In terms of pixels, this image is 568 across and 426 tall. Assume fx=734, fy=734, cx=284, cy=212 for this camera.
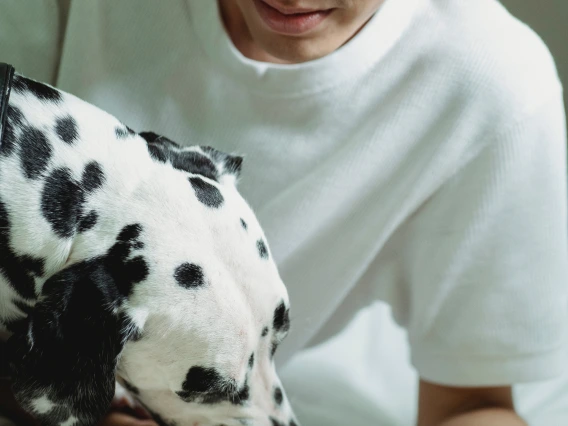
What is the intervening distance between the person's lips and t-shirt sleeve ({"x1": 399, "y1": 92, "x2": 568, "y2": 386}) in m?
0.36

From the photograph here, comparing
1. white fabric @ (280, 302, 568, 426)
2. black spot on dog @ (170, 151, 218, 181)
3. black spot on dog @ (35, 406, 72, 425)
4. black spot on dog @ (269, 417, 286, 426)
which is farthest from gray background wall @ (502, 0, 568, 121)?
black spot on dog @ (35, 406, 72, 425)

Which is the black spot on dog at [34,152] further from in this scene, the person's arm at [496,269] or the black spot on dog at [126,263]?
the person's arm at [496,269]

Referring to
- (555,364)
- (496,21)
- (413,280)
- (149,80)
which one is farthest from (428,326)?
(149,80)

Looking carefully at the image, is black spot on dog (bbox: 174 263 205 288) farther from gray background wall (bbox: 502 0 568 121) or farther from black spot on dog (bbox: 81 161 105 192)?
gray background wall (bbox: 502 0 568 121)

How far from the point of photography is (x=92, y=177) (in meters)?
0.91

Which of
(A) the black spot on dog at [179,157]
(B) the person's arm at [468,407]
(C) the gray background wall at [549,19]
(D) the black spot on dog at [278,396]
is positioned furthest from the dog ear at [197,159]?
(C) the gray background wall at [549,19]

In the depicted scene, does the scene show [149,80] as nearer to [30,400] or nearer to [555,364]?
[30,400]

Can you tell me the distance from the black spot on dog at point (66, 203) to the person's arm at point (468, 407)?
734 millimetres

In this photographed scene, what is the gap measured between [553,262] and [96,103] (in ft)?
2.62

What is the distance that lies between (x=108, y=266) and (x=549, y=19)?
1.26m

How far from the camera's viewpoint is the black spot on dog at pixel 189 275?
2.91 ft

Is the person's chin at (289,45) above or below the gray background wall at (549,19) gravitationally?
above

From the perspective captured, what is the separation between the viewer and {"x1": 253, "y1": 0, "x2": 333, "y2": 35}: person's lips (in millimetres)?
984

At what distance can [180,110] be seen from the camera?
122 centimetres
